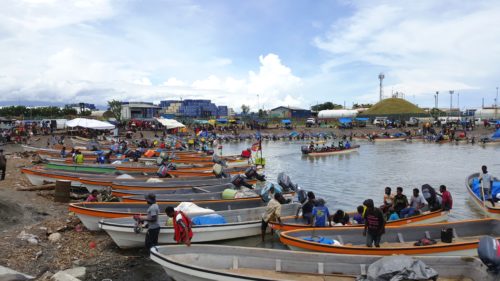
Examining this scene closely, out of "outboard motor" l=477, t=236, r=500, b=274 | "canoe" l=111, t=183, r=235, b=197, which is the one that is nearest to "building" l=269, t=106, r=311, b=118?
"canoe" l=111, t=183, r=235, b=197

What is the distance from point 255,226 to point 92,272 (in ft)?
17.3

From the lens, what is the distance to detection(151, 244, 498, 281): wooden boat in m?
8.31

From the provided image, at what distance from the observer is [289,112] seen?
114562 mm

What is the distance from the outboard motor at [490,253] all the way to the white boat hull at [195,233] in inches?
274

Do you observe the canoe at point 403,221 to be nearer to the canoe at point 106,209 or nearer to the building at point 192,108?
the canoe at point 106,209

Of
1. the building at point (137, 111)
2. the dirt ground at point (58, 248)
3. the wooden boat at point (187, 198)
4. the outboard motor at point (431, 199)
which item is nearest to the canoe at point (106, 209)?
the wooden boat at point (187, 198)

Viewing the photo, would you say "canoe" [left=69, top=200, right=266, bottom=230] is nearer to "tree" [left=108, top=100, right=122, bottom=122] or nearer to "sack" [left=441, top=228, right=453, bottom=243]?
"sack" [left=441, top=228, right=453, bottom=243]

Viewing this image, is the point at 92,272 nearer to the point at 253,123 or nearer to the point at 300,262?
the point at 300,262

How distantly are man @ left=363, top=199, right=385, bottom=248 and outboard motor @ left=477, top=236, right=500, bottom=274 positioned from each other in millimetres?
2590

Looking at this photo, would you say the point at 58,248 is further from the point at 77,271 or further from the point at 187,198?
the point at 187,198

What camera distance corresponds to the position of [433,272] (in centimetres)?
770

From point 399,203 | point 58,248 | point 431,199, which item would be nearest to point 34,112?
point 58,248

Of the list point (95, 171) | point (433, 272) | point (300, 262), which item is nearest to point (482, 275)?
point (433, 272)

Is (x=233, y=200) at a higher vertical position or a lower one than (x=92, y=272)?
higher
